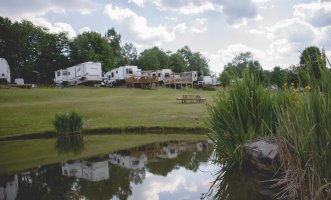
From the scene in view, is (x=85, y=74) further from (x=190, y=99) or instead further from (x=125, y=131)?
(x=125, y=131)

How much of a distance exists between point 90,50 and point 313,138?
63741 mm

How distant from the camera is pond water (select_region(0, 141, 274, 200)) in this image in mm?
7046

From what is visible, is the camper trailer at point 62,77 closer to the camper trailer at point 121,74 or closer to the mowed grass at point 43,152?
the camper trailer at point 121,74

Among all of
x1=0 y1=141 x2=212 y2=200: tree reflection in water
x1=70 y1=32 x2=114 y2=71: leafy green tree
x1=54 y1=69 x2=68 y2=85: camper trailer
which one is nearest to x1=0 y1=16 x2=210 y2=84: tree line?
x1=70 y1=32 x2=114 y2=71: leafy green tree

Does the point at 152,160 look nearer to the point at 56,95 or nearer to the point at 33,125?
the point at 33,125

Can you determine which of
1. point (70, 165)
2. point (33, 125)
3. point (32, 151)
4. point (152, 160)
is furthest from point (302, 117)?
point (33, 125)

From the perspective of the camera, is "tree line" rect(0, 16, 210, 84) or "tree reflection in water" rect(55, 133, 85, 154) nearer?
"tree reflection in water" rect(55, 133, 85, 154)

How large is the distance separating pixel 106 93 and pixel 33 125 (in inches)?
789

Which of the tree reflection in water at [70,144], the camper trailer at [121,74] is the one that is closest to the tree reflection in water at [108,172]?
the tree reflection in water at [70,144]

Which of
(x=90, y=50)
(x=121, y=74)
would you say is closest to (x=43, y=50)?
A: (x=90, y=50)

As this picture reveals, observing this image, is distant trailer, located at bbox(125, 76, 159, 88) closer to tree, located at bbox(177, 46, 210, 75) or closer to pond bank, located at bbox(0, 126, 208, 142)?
pond bank, located at bbox(0, 126, 208, 142)

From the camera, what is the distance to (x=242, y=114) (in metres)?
7.95

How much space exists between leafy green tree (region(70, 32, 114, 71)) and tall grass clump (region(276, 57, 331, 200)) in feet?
203

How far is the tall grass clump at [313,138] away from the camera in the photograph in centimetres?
420
